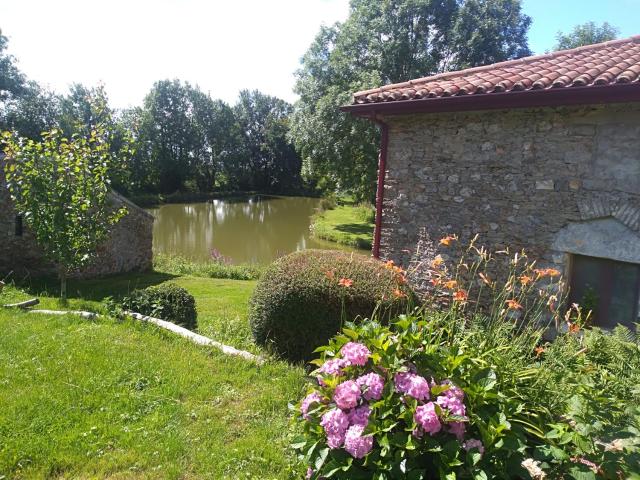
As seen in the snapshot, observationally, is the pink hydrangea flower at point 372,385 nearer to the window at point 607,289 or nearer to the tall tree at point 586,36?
the window at point 607,289

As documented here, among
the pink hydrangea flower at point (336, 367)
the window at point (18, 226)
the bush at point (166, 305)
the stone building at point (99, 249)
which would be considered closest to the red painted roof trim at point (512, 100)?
the bush at point (166, 305)

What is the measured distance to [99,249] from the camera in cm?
1378

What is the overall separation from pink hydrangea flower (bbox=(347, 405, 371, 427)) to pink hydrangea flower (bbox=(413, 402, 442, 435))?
256 millimetres

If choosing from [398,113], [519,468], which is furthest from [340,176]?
[519,468]

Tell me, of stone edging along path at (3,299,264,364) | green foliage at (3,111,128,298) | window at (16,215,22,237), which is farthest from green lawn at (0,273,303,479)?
window at (16,215,22,237)

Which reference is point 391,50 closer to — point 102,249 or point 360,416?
point 102,249

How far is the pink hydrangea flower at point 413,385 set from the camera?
2.43 meters

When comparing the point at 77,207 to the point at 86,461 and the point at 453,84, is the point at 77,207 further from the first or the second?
the point at 453,84

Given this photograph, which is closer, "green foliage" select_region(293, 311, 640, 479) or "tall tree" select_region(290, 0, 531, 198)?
"green foliage" select_region(293, 311, 640, 479)

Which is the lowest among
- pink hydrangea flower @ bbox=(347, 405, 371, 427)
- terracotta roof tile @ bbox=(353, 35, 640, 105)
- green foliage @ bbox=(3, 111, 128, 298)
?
pink hydrangea flower @ bbox=(347, 405, 371, 427)

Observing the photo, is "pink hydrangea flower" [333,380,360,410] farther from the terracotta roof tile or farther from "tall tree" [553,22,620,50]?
"tall tree" [553,22,620,50]

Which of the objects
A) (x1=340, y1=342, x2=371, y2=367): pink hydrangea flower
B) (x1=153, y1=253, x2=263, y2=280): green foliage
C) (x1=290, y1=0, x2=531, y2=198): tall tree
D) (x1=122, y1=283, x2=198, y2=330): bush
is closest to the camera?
(x1=340, y1=342, x2=371, y2=367): pink hydrangea flower

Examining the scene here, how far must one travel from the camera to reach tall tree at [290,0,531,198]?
19.9 metres

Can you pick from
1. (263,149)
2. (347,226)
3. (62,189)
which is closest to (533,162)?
(62,189)
